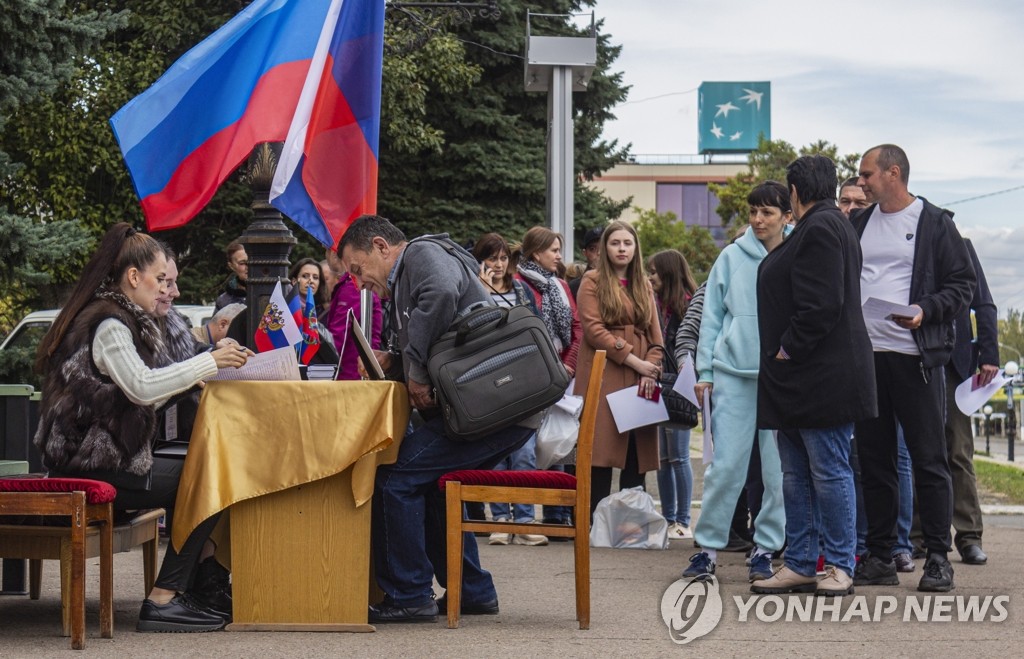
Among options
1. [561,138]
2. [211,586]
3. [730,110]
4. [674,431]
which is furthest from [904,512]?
[730,110]

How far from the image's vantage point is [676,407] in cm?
915

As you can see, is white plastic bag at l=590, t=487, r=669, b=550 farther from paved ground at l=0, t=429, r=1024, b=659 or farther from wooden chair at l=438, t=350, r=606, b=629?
wooden chair at l=438, t=350, r=606, b=629

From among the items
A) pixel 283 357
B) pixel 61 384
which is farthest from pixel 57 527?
pixel 283 357

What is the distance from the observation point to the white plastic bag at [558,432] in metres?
8.78

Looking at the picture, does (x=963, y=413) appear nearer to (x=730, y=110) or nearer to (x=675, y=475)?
(x=675, y=475)

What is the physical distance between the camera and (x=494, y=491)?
5828mm

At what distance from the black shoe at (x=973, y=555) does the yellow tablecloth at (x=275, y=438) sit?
407 cm

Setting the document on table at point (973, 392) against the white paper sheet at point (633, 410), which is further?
the white paper sheet at point (633, 410)

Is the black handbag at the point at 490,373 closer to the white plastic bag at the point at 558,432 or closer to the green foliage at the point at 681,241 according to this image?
the white plastic bag at the point at 558,432

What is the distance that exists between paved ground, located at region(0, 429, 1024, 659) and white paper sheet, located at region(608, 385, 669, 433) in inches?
62.6

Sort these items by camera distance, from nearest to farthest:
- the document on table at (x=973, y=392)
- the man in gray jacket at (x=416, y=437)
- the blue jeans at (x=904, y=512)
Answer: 1. the man in gray jacket at (x=416, y=437)
2. the blue jeans at (x=904, y=512)
3. the document on table at (x=973, y=392)

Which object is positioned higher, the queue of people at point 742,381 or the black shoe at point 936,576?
the queue of people at point 742,381

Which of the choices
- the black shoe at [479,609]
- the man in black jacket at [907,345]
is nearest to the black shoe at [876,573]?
the man in black jacket at [907,345]

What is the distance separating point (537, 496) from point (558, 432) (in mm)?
2971
